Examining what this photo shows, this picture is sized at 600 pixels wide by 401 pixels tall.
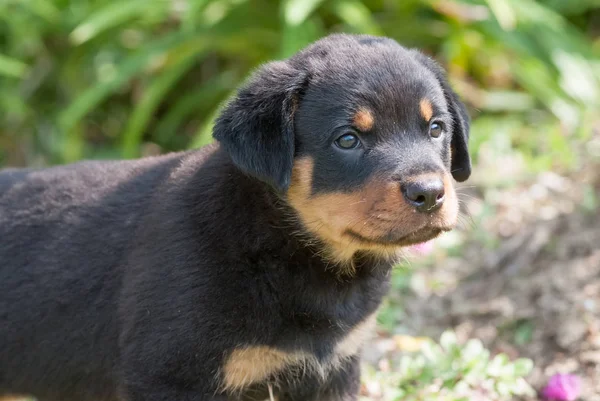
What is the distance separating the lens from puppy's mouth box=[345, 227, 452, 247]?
308cm

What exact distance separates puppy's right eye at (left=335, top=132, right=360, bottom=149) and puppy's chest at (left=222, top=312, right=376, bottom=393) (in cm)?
73

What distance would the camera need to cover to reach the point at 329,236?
3.28 metres

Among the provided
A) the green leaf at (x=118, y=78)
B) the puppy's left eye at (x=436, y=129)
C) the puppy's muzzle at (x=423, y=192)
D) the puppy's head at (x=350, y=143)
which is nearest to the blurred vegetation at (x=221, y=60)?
the green leaf at (x=118, y=78)

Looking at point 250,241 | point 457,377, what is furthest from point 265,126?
point 457,377

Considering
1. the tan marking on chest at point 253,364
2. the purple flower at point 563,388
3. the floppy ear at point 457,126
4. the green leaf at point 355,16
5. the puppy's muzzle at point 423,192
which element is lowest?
the purple flower at point 563,388

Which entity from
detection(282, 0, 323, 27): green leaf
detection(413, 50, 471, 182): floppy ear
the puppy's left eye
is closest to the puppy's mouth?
the puppy's left eye

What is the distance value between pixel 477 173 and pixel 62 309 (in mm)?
3759

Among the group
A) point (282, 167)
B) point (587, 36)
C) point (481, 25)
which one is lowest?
point (587, 36)

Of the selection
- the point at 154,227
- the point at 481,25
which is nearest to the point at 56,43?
the point at 481,25

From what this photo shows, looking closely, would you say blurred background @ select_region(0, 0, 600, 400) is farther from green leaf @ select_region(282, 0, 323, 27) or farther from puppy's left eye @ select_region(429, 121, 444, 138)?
puppy's left eye @ select_region(429, 121, 444, 138)

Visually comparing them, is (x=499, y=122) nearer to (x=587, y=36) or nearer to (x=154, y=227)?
(x=587, y=36)

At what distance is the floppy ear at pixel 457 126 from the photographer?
11.8ft

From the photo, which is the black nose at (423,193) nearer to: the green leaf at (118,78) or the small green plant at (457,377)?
the small green plant at (457,377)

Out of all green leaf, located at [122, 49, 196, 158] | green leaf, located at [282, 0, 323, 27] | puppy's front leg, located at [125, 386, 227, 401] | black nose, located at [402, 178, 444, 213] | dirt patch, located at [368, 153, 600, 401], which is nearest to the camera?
black nose, located at [402, 178, 444, 213]
